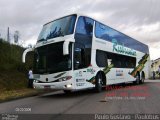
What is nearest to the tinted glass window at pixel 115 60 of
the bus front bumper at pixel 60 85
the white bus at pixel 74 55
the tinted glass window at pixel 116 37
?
the white bus at pixel 74 55

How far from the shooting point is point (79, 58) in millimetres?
17109

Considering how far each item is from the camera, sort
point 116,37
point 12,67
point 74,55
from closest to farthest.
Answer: point 74,55 → point 116,37 → point 12,67

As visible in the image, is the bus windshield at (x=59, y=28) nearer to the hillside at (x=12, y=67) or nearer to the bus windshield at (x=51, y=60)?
the bus windshield at (x=51, y=60)

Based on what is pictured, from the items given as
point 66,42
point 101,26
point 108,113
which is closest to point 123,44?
point 101,26

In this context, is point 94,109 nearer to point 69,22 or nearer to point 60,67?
point 60,67

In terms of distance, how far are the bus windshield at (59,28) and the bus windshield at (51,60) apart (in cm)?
62

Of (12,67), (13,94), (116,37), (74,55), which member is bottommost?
(13,94)

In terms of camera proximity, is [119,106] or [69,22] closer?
[119,106]

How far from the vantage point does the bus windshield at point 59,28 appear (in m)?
16.8

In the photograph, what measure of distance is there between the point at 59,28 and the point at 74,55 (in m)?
1.72

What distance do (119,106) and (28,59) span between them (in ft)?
71.6

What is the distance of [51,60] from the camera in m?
16.5

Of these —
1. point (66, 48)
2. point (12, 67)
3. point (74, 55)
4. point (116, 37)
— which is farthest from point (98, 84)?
point (12, 67)

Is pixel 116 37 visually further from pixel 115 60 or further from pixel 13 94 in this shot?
pixel 13 94
